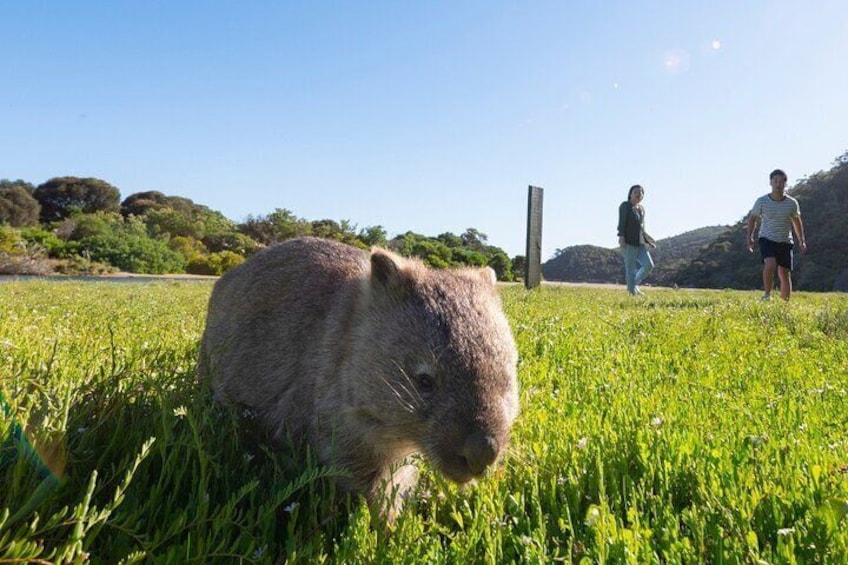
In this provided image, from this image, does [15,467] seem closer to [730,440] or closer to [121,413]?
[121,413]

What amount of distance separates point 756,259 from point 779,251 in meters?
33.3

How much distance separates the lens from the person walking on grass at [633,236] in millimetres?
15359

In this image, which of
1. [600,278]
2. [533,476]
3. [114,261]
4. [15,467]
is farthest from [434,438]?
[600,278]

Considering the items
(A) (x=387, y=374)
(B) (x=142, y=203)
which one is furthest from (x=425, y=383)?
(B) (x=142, y=203)

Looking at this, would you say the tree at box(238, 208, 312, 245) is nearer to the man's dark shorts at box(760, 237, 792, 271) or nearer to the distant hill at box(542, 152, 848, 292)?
the distant hill at box(542, 152, 848, 292)

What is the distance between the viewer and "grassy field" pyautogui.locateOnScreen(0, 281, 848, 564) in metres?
1.92

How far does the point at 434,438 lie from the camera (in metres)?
2.50

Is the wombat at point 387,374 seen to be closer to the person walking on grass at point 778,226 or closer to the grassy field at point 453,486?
the grassy field at point 453,486

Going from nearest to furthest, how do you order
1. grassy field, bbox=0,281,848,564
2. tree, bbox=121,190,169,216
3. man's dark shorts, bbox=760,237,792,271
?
grassy field, bbox=0,281,848,564
man's dark shorts, bbox=760,237,792,271
tree, bbox=121,190,169,216

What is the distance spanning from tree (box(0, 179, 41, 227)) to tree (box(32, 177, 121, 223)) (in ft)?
16.2

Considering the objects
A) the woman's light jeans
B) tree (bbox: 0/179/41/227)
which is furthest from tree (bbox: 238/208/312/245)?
the woman's light jeans

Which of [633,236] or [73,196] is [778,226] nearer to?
A: [633,236]

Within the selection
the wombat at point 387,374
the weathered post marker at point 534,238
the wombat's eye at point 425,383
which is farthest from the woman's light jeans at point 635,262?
the wombat's eye at point 425,383

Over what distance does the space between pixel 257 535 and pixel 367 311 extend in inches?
49.0
